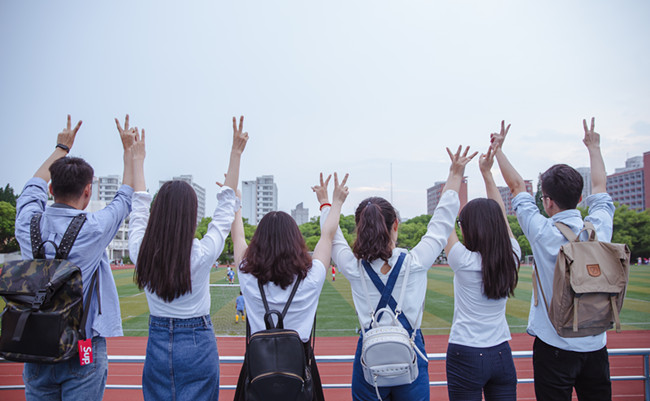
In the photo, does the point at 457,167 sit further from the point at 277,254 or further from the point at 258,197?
the point at 258,197

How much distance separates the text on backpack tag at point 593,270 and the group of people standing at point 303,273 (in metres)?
0.21

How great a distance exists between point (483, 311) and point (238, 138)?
6.14ft

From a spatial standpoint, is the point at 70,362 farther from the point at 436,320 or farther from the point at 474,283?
the point at 436,320

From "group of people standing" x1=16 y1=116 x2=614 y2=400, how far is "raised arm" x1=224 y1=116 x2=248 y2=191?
0.02m

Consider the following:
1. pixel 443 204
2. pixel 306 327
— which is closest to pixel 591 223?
pixel 443 204

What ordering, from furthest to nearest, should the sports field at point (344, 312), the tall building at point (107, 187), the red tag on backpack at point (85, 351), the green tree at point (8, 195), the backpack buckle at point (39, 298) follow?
1. the tall building at point (107, 187)
2. the green tree at point (8, 195)
3. the sports field at point (344, 312)
4. the red tag on backpack at point (85, 351)
5. the backpack buckle at point (39, 298)

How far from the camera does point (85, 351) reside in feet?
6.93

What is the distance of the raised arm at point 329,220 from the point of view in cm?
224

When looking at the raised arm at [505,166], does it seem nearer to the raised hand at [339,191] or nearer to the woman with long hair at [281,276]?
the raised hand at [339,191]

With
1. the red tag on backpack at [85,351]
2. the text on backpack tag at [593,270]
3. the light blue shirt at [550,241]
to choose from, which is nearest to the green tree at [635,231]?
the light blue shirt at [550,241]

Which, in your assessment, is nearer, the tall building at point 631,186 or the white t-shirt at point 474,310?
the white t-shirt at point 474,310

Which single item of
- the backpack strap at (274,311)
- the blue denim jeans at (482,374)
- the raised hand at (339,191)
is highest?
the raised hand at (339,191)

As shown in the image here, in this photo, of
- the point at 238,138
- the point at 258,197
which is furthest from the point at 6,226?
the point at 258,197

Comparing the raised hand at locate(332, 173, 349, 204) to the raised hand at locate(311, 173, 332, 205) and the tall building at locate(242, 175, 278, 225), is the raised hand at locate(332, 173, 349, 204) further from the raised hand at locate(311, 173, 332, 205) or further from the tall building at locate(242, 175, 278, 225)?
the tall building at locate(242, 175, 278, 225)
